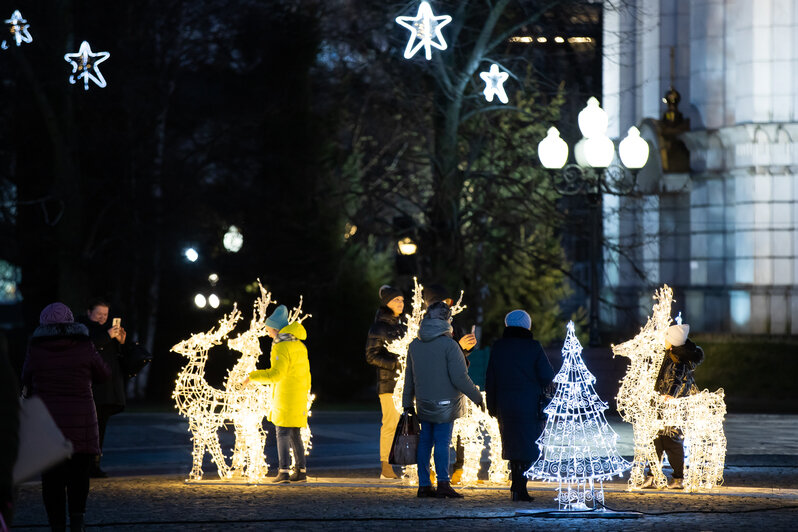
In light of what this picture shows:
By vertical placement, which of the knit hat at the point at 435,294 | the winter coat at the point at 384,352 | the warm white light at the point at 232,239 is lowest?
the winter coat at the point at 384,352

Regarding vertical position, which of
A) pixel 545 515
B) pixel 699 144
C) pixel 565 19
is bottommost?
pixel 545 515

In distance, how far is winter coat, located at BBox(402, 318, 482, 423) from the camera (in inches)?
483

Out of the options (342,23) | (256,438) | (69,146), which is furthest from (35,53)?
(256,438)

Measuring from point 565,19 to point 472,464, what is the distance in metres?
17.5

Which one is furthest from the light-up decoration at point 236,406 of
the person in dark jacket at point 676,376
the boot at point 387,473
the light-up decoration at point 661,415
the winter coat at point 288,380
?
the person in dark jacket at point 676,376

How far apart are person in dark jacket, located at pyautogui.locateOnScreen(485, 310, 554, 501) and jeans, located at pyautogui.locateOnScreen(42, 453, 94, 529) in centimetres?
358

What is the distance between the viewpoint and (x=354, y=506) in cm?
1160

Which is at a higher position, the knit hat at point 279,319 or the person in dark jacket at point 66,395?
the knit hat at point 279,319

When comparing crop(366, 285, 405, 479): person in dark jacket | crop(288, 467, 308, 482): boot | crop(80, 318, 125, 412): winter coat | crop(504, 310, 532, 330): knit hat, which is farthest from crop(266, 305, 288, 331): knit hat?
crop(504, 310, 532, 330): knit hat

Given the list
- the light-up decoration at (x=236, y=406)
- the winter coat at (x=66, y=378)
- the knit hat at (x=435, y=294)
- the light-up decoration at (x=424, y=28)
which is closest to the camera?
the winter coat at (x=66, y=378)

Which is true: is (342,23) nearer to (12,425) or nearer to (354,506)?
(354,506)

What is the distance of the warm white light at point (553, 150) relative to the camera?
2294 cm

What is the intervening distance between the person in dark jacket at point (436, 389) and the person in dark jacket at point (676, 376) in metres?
1.86

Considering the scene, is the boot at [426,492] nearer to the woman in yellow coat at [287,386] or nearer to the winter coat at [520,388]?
the winter coat at [520,388]
